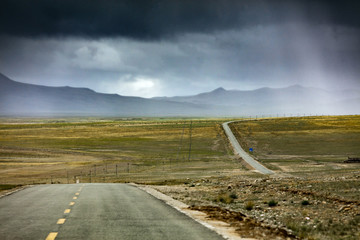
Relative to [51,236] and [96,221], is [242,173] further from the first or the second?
[51,236]

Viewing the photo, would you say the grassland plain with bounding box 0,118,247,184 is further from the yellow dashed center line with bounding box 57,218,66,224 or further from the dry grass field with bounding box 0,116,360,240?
the yellow dashed center line with bounding box 57,218,66,224

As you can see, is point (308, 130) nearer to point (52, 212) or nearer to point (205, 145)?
point (205, 145)

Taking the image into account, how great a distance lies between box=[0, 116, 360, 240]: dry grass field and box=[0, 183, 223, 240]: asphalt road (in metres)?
1.96

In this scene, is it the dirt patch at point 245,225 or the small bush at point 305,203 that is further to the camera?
the small bush at point 305,203

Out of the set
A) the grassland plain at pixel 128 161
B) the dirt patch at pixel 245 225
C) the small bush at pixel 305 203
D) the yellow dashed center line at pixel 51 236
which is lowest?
the grassland plain at pixel 128 161

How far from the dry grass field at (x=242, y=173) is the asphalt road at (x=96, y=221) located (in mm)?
1963

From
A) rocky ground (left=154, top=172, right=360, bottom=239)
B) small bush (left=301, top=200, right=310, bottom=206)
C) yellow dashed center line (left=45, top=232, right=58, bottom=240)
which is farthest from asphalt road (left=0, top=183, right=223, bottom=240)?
small bush (left=301, top=200, right=310, bottom=206)

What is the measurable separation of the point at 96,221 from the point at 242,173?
39000mm

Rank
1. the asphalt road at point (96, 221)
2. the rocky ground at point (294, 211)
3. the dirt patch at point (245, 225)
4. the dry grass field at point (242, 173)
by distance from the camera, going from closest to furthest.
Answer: the asphalt road at point (96, 221)
the dirt patch at point (245, 225)
the rocky ground at point (294, 211)
the dry grass field at point (242, 173)

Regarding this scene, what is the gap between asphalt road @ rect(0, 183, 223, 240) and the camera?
1184cm

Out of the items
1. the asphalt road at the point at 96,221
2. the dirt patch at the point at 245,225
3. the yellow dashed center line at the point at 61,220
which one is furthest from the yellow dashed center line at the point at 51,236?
the dirt patch at the point at 245,225

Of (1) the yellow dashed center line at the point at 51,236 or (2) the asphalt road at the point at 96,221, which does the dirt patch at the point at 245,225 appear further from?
(1) the yellow dashed center line at the point at 51,236

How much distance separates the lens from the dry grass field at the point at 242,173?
16.3 meters

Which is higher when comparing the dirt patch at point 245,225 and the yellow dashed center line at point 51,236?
the yellow dashed center line at point 51,236
